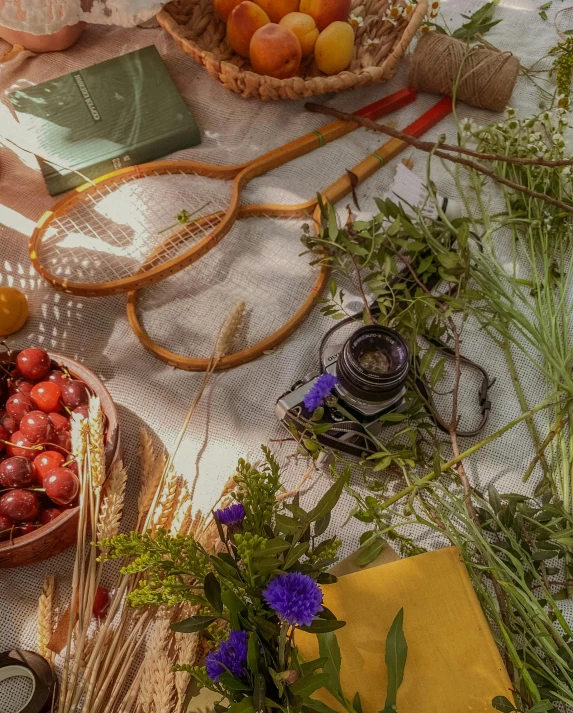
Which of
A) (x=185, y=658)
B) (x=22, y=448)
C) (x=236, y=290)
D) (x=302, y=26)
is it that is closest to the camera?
(x=185, y=658)

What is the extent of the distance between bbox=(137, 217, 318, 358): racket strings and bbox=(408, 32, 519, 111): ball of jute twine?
41cm

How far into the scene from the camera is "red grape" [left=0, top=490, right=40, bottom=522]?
0.65 m

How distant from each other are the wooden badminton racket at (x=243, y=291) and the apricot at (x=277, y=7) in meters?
0.34

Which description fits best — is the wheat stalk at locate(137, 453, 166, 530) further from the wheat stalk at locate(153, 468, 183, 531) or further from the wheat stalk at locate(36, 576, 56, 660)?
the wheat stalk at locate(36, 576, 56, 660)

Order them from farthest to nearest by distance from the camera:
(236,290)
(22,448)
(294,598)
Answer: (236,290) < (22,448) < (294,598)

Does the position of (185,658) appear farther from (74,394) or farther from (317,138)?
(317,138)

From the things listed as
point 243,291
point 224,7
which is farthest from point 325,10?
point 243,291

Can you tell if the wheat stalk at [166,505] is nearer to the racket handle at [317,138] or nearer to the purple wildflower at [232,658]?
the purple wildflower at [232,658]

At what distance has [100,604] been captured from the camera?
705 mm

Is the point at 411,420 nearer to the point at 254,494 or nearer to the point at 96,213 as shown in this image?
the point at 254,494

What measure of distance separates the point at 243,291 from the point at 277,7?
542 millimetres

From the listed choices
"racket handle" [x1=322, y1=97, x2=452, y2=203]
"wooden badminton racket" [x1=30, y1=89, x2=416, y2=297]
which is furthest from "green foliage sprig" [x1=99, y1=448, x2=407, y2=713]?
"racket handle" [x1=322, y1=97, x2=452, y2=203]

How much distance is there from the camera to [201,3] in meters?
1.14

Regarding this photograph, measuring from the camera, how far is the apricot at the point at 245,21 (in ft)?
3.42
